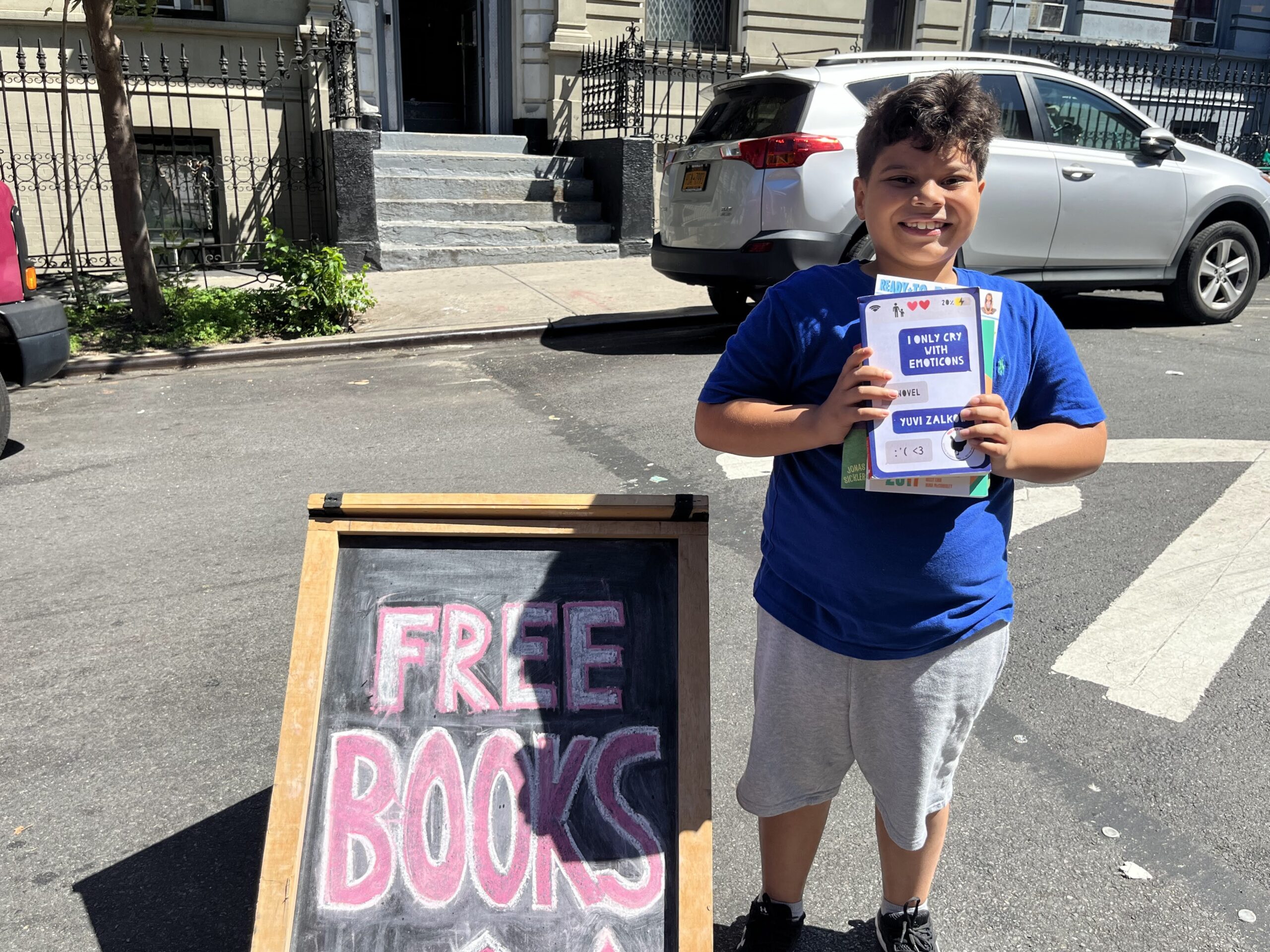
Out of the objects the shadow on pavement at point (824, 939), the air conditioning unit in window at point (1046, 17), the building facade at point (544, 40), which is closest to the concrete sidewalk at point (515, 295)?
the building facade at point (544, 40)

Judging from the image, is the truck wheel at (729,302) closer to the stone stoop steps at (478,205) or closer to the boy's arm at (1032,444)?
the stone stoop steps at (478,205)

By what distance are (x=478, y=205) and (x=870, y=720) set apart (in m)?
11.1

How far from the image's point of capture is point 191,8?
498 inches

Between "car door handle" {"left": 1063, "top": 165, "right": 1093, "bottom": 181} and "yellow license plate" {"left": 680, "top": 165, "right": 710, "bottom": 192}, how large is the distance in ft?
8.60

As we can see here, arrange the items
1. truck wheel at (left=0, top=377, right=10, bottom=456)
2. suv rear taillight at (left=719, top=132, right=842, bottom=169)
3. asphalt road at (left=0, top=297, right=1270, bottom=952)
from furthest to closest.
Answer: suv rear taillight at (left=719, top=132, right=842, bottom=169) → truck wheel at (left=0, top=377, right=10, bottom=456) → asphalt road at (left=0, top=297, right=1270, bottom=952)

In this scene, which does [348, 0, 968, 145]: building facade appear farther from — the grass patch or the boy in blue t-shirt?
the boy in blue t-shirt

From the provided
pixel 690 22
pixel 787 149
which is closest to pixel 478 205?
pixel 690 22

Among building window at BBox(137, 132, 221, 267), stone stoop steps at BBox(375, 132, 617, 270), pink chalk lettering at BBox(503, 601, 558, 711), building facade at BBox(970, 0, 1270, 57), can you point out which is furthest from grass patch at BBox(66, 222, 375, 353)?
building facade at BBox(970, 0, 1270, 57)

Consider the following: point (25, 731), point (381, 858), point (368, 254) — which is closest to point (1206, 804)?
point (381, 858)

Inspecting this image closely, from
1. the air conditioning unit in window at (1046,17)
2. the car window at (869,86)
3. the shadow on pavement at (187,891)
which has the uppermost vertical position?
the air conditioning unit in window at (1046,17)

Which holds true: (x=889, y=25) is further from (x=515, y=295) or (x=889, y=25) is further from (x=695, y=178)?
(x=695, y=178)

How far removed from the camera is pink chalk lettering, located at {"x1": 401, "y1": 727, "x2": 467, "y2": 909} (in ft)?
6.66

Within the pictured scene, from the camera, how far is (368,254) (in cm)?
1166

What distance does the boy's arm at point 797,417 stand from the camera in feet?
5.68
